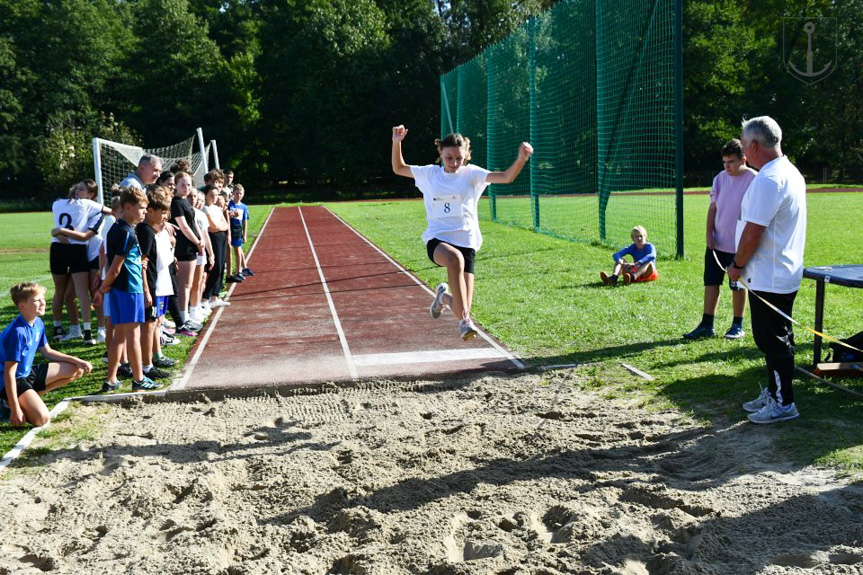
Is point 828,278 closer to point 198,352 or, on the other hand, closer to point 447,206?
point 447,206

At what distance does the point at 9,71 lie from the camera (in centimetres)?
5559

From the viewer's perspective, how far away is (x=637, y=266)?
11930mm

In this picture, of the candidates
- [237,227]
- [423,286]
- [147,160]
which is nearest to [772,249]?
[147,160]

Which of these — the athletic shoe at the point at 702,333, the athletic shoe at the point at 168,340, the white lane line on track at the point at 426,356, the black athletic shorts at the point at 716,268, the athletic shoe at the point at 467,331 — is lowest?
the white lane line on track at the point at 426,356

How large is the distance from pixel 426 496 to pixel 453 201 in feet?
11.6

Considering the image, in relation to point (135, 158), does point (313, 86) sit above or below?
above

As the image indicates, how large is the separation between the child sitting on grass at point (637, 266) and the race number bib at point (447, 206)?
197 inches

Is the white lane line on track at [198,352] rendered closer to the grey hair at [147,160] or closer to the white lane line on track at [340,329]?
the white lane line on track at [340,329]

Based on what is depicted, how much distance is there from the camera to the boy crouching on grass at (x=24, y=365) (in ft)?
19.6

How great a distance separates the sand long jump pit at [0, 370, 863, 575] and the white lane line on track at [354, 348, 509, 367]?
1479mm

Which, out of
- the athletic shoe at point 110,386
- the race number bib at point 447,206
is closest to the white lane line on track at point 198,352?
the athletic shoe at point 110,386

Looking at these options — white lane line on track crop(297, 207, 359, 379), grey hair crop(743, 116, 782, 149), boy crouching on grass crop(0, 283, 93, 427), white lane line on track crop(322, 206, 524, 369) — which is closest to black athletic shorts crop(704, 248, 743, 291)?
white lane line on track crop(322, 206, 524, 369)

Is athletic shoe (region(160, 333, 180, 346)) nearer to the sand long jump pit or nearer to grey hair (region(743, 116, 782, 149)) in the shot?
the sand long jump pit

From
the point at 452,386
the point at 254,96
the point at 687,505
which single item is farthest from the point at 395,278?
the point at 254,96
